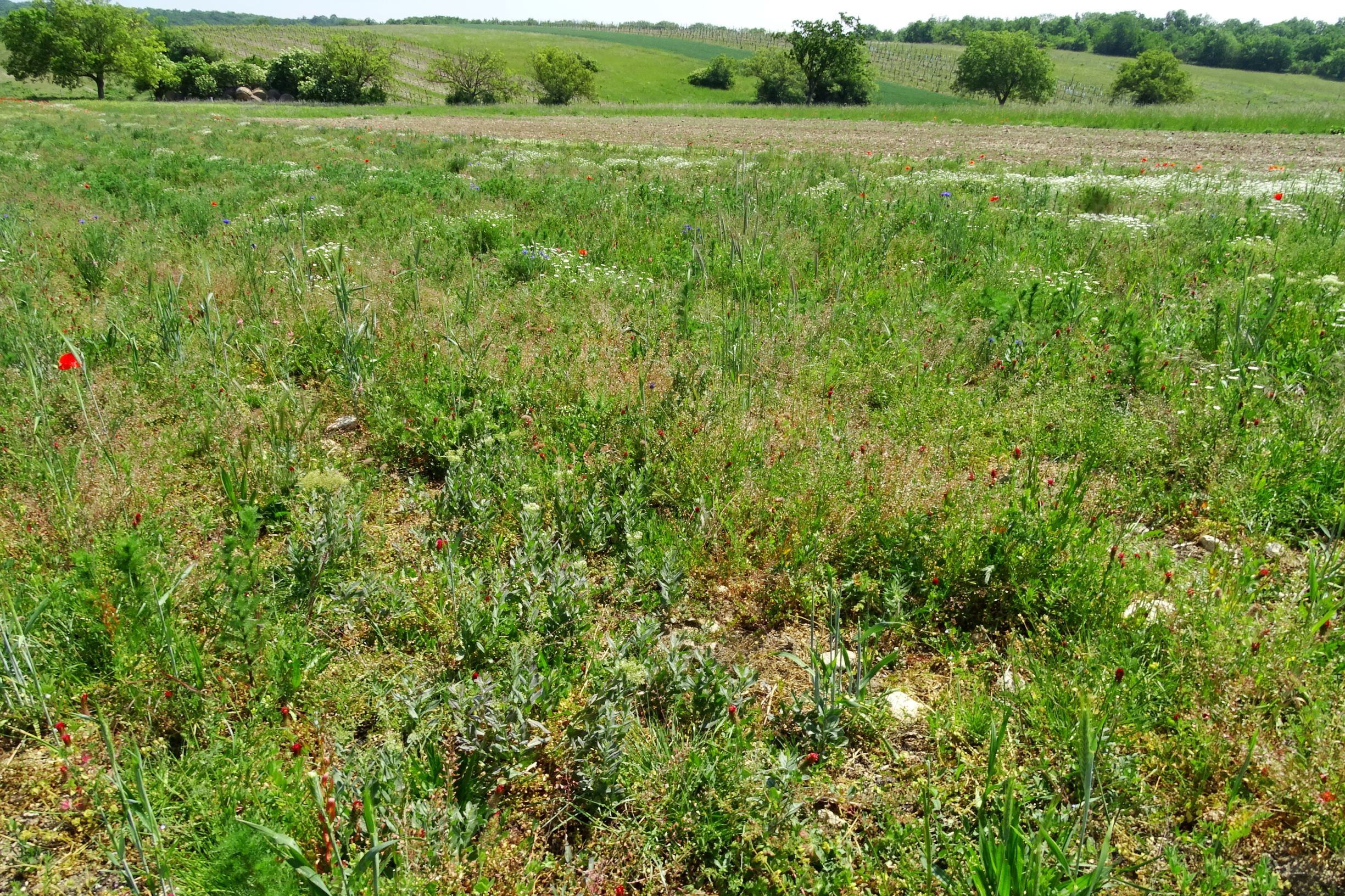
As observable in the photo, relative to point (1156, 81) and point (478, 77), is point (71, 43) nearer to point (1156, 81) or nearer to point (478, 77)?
point (478, 77)

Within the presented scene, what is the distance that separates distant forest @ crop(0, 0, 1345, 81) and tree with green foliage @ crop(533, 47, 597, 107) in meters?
32.8

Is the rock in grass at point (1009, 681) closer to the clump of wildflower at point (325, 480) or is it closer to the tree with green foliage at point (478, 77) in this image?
the clump of wildflower at point (325, 480)

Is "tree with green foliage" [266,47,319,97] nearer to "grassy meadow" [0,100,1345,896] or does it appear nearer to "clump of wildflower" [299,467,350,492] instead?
"grassy meadow" [0,100,1345,896]

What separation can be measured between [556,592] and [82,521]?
240 centimetres

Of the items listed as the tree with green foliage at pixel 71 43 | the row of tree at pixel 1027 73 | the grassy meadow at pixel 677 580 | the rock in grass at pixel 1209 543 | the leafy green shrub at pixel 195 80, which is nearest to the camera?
the grassy meadow at pixel 677 580

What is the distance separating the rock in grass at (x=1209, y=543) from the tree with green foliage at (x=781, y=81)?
275ft

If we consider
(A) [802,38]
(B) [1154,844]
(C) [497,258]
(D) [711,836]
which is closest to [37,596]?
(D) [711,836]

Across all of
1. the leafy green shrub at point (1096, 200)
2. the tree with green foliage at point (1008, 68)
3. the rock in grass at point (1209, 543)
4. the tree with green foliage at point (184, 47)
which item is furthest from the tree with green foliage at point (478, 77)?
the rock in grass at point (1209, 543)

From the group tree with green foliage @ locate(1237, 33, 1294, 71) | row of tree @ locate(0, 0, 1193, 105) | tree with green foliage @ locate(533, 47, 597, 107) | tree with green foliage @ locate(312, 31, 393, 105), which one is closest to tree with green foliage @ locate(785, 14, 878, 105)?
row of tree @ locate(0, 0, 1193, 105)

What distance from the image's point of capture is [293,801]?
216cm

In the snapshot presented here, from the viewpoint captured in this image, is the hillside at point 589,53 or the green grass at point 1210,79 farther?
the hillside at point 589,53

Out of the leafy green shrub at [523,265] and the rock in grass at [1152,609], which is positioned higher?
the leafy green shrub at [523,265]

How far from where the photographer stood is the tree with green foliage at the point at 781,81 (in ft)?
263

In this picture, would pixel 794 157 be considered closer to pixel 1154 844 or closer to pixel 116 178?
pixel 116 178
